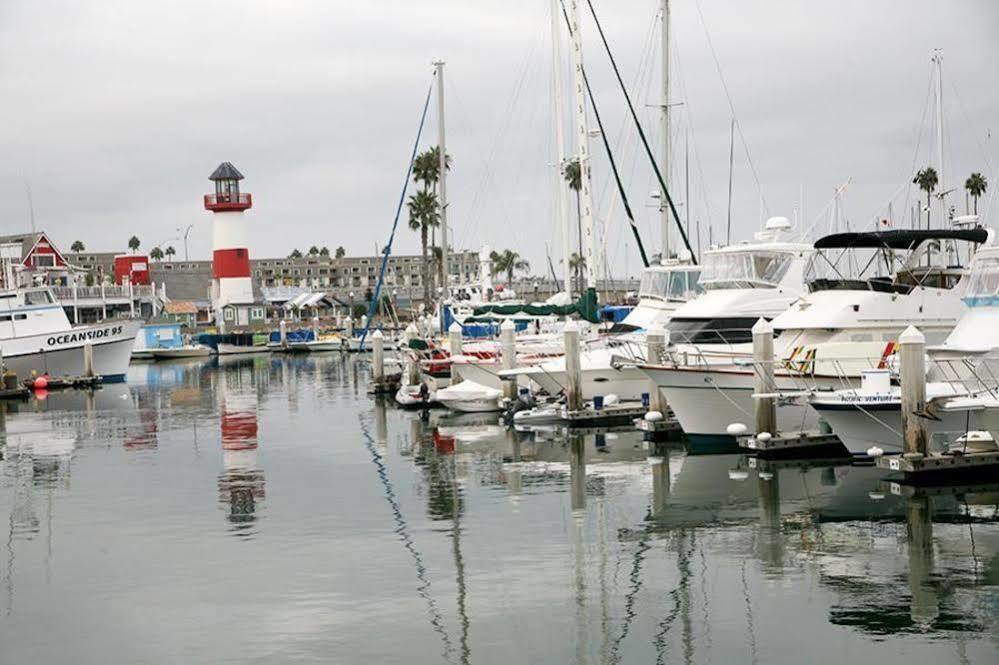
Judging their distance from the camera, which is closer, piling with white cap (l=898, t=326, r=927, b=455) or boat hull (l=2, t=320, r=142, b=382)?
piling with white cap (l=898, t=326, r=927, b=455)

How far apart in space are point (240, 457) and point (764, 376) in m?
14.0

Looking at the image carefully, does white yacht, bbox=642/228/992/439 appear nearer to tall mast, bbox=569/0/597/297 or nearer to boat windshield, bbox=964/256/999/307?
boat windshield, bbox=964/256/999/307

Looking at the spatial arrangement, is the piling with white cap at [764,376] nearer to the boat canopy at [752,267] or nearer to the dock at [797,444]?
the dock at [797,444]

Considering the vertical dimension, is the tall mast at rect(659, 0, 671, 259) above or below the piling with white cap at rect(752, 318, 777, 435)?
above

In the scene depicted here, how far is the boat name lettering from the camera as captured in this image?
6412 centimetres

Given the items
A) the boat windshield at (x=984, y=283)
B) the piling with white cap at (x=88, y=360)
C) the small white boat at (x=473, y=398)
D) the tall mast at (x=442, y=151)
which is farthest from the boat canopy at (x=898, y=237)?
the piling with white cap at (x=88, y=360)

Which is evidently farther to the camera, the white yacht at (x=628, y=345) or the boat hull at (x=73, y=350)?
the boat hull at (x=73, y=350)

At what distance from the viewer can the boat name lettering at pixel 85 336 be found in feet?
210

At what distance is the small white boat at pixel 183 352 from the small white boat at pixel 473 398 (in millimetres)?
54238

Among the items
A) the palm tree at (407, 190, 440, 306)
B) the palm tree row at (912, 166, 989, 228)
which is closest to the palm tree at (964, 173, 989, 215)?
the palm tree row at (912, 166, 989, 228)

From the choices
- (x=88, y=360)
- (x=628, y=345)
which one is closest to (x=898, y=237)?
(x=628, y=345)

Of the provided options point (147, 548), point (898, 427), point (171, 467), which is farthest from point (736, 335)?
A: point (147, 548)

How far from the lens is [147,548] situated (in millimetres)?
22516

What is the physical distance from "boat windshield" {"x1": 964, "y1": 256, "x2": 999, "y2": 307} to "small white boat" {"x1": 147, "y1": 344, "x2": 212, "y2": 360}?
242ft
